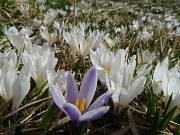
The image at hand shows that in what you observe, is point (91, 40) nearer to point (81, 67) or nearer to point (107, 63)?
point (81, 67)

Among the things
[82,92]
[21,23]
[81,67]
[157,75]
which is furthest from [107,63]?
[21,23]

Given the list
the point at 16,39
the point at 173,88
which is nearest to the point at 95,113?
the point at 173,88

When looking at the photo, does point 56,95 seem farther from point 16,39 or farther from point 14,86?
point 16,39

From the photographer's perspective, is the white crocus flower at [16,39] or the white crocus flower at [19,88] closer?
the white crocus flower at [19,88]

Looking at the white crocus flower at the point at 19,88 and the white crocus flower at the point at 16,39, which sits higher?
the white crocus flower at the point at 19,88

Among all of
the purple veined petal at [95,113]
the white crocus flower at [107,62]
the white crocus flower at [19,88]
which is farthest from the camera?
the white crocus flower at [107,62]

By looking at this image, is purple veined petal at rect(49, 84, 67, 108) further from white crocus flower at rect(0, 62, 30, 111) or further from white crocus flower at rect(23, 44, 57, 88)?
white crocus flower at rect(23, 44, 57, 88)

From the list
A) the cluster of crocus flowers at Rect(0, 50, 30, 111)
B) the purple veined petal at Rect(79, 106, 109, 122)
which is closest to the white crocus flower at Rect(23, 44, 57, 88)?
the cluster of crocus flowers at Rect(0, 50, 30, 111)

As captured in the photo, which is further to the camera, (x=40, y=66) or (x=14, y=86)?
(x=40, y=66)

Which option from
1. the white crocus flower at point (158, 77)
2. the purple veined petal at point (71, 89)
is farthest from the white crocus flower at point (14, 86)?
the white crocus flower at point (158, 77)

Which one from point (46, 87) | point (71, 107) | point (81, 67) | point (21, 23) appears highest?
point (71, 107)

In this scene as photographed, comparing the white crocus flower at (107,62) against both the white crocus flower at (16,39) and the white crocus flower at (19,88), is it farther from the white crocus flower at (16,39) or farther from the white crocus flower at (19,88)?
the white crocus flower at (16,39)
